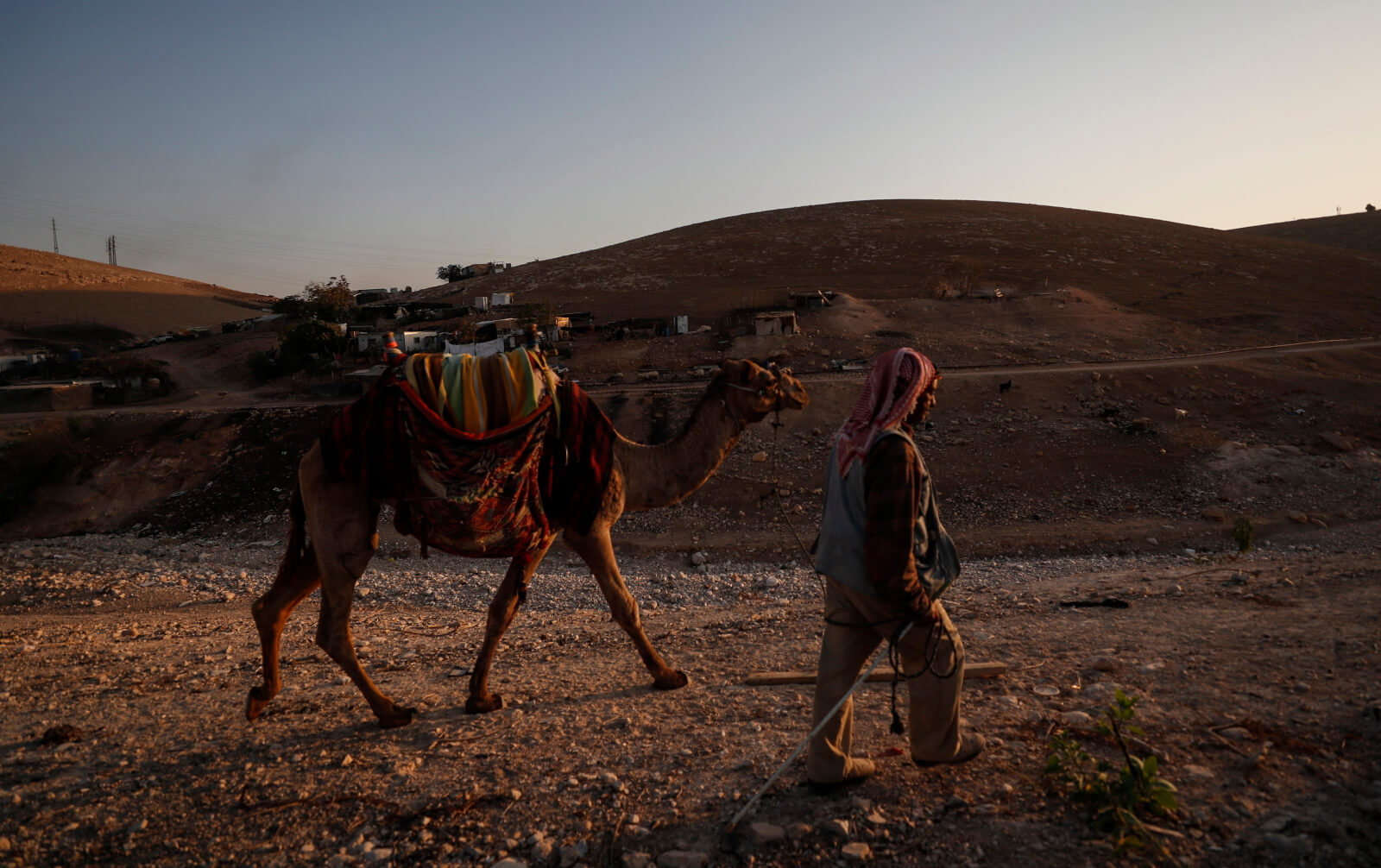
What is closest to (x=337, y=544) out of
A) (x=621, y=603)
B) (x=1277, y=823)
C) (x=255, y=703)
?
(x=255, y=703)

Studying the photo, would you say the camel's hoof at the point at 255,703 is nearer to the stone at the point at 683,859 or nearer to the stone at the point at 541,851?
the stone at the point at 541,851

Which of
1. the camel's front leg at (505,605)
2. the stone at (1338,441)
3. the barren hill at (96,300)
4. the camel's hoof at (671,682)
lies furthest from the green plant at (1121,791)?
the barren hill at (96,300)

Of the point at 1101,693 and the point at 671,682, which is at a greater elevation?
the point at 1101,693

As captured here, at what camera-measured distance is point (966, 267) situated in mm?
51875

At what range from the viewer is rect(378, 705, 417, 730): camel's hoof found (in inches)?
225

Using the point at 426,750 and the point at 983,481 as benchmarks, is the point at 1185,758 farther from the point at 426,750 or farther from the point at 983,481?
the point at 983,481

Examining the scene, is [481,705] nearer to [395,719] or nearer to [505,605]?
[395,719]

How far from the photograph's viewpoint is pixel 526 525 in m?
6.05

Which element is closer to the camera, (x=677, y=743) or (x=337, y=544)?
(x=677, y=743)

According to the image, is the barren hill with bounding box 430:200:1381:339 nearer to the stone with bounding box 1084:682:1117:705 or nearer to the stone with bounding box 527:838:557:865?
the stone with bounding box 1084:682:1117:705

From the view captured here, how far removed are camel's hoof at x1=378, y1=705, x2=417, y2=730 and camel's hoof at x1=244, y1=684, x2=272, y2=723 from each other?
874 millimetres

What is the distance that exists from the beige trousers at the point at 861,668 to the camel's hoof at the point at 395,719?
302 cm

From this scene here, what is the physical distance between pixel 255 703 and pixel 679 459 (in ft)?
11.5

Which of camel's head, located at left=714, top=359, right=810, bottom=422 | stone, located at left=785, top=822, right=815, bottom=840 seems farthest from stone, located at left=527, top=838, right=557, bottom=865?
camel's head, located at left=714, top=359, right=810, bottom=422
